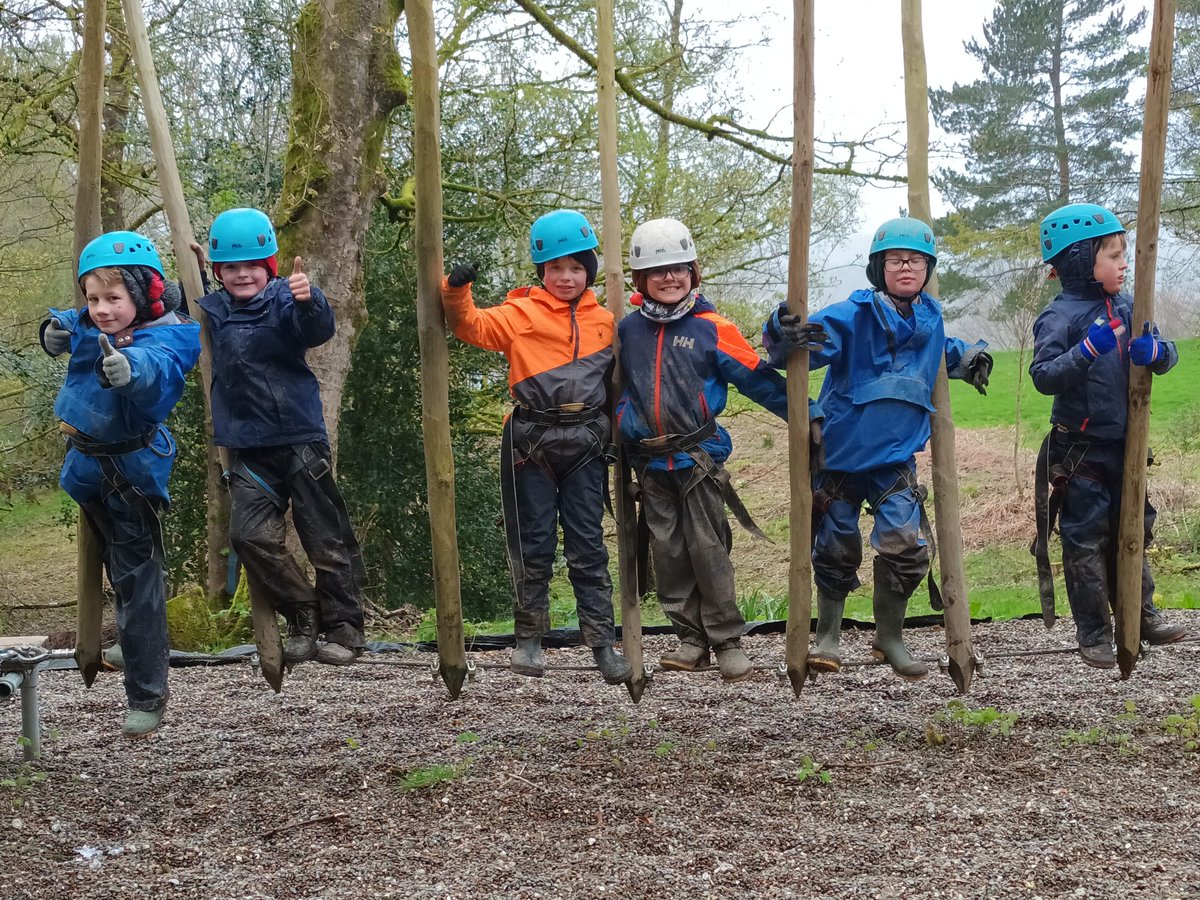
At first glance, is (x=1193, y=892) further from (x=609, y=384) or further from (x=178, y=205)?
(x=178, y=205)

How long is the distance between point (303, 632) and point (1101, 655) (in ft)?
11.0

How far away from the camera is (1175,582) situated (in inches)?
431

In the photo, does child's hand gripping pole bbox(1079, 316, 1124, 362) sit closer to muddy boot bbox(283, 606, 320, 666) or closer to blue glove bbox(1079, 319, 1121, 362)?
blue glove bbox(1079, 319, 1121, 362)

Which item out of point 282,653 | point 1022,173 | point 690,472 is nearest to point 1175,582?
point 690,472

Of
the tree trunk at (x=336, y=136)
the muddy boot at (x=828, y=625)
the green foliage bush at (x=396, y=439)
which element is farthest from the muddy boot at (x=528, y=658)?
the green foliage bush at (x=396, y=439)

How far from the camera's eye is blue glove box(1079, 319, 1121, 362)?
5070mm

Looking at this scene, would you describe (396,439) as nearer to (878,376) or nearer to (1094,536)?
(878,376)

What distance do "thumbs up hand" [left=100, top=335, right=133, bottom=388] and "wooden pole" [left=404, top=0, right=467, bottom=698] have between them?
1077 millimetres

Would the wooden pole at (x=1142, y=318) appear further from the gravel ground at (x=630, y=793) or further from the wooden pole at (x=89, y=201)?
the wooden pole at (x=89, y=201)

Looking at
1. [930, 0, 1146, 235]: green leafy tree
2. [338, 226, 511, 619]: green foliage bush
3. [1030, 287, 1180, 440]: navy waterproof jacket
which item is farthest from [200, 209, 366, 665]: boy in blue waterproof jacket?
[930, 0, 1146, 235]: green leafy tree

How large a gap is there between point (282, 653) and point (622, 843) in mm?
1616

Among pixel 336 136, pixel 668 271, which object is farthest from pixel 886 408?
pixel 336 136

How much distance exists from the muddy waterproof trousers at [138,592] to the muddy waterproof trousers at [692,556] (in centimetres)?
203

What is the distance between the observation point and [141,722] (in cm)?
512
